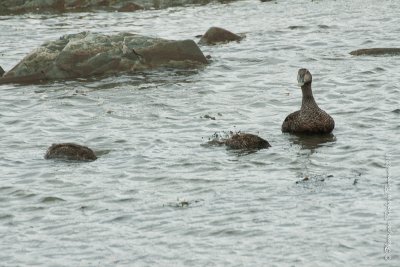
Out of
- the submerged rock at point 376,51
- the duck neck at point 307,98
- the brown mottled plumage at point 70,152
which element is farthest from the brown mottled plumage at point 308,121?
the submerged rock at point 376,51

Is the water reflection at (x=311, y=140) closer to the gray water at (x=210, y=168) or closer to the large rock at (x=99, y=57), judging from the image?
the gray water at (x=210, y=168)

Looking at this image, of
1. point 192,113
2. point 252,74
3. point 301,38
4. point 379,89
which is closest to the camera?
point 192,113

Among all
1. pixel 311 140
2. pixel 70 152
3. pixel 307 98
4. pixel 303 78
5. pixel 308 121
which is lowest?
pixel 311 140

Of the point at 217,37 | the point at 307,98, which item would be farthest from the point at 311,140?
the point at 217,37

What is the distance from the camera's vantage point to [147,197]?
1576cm

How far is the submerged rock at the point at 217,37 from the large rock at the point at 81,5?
9812 millimetres

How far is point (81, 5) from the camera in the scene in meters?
41.9

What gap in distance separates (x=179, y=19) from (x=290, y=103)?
49.5ft

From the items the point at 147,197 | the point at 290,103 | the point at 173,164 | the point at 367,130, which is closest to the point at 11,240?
the point at 147,197

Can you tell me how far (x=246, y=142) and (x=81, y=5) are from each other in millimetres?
24908

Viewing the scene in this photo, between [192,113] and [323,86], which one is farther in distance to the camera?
[323,86]

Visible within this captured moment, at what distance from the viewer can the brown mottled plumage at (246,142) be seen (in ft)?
60.4

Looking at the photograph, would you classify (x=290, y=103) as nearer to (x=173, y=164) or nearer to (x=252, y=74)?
(x=252, y=74)

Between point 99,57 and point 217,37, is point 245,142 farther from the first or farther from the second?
point 217,37
